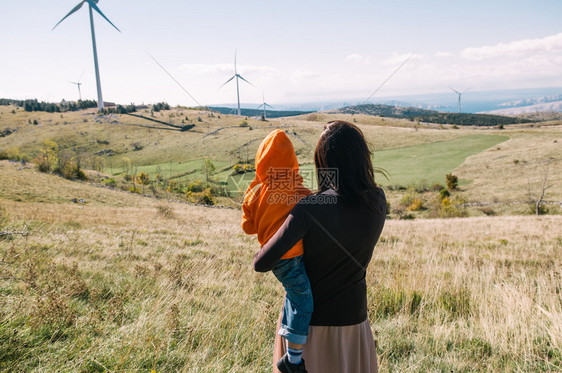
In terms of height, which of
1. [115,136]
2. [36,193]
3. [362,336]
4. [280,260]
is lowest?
[36,193]

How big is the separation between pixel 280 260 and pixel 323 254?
272 millimetres

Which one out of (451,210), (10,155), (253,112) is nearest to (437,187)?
(451,210)

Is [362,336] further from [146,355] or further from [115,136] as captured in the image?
[115,136]

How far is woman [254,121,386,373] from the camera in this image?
5.47ft

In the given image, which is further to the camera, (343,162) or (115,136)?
(115,136)

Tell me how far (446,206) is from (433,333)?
123 ft

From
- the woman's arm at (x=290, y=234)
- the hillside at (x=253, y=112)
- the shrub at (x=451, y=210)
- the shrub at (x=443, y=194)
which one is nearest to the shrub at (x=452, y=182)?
the shrub at (x=443, y=194)

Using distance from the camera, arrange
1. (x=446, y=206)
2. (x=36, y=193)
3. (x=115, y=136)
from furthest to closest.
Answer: (x=115, y=136) < (x=446, y=206) < (x=36, y=193)

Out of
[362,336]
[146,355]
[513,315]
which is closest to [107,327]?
[146,355]

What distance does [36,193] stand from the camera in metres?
27.0

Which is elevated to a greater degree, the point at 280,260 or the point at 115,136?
the point at 115,136

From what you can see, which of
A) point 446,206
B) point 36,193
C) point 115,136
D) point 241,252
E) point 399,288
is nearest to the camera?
point 399,288

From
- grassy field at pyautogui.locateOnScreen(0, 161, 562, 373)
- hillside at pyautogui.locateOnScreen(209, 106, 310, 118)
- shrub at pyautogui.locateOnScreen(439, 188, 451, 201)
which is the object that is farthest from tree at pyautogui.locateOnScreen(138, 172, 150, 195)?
hillside at pyautogui.locateOnScreen(209, 106, 310, 118)

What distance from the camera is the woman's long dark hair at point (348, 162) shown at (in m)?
1.73
